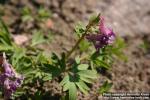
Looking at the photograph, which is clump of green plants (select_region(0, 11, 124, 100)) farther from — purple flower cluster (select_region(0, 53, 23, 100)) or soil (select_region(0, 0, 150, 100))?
soil (select_region(0, 0, 150, 100))

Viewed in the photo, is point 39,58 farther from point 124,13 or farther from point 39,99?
point 124,13

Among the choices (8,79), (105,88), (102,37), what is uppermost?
(102,37)

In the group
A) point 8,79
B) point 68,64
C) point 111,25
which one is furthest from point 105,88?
point 111,25

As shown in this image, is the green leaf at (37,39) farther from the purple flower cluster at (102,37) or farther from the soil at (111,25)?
the purple flower cluster at (102,37)

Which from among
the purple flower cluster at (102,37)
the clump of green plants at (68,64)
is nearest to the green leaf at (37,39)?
the clump of green plants at (68,64)

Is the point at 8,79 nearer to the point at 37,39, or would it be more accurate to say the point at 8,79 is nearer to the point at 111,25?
the point at 37,39

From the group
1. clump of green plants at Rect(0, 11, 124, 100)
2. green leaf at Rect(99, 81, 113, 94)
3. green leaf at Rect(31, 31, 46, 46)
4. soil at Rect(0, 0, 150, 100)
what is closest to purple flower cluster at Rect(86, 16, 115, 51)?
clump of green plants at Rect(0, 11, 124, 100)
